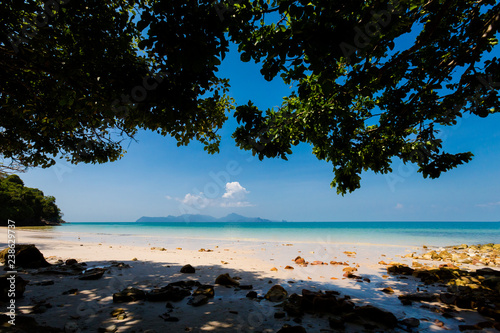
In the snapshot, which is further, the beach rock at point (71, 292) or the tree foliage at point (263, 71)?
the beach rock at point (71, 292)

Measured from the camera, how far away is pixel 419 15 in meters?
4.59

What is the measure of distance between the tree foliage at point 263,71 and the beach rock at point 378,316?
3.97 m

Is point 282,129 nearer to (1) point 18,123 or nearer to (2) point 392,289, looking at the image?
(2) point 392,289

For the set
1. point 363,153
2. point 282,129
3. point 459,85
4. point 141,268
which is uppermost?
point 459,85

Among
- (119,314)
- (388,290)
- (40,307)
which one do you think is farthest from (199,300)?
(388,290)

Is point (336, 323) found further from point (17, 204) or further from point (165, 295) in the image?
point (17, 204)

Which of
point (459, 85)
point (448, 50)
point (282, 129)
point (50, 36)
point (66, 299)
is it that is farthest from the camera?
point (282, 129)

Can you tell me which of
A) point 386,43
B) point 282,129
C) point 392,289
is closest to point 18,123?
point 282,129

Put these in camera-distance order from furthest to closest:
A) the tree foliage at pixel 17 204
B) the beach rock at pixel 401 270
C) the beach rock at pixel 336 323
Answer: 1. the tree foliage at pixel 17 204
2. the beach rock at pixel 401 270
3. the beach rock at pixel 336 323

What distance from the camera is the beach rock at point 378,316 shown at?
11.6 ft

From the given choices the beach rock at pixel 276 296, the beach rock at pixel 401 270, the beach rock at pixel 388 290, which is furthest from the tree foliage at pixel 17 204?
the beach rock at pixel 401 270

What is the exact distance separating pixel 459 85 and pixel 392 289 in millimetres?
5693

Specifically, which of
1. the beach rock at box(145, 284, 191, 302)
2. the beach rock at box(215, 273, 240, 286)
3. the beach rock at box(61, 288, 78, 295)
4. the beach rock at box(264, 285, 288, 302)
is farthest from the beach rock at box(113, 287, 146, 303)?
the beach rock at box(264, 285, 288, 302)

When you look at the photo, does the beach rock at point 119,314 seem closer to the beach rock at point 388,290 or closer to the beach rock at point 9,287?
the beach rock at point 9,287
